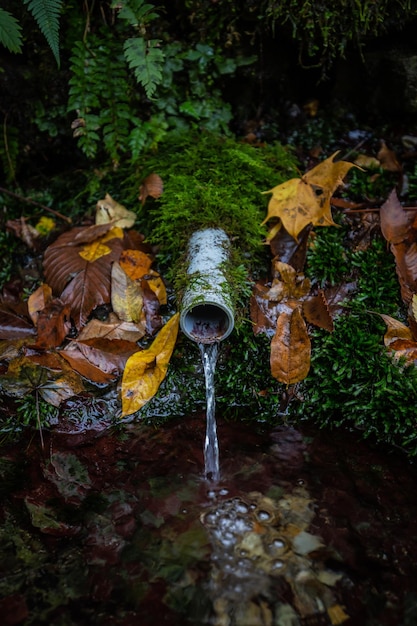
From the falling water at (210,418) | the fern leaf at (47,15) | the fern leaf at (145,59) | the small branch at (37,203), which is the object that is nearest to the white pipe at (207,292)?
the falling water at (210,418)

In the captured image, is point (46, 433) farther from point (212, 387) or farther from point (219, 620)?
point (219, 620)

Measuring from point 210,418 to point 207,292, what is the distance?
847 mm

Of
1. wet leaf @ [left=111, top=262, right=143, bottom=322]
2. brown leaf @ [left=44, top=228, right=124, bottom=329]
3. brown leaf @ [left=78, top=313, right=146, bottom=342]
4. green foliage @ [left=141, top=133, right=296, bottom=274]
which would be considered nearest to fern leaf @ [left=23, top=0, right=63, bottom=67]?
green foliage @ [left=141, top=133, right=296, bottom=274]

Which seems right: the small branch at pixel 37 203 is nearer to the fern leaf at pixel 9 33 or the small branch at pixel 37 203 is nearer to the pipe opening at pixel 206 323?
the fern leaf at pixel 9 33

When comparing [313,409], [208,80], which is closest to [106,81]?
[208,80]

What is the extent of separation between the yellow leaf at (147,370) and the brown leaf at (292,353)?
716 mm

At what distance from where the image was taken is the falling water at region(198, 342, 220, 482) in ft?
10.3

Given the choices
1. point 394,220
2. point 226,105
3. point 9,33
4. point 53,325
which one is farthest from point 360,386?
point 9,33

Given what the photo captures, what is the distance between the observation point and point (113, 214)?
4164 millimetres

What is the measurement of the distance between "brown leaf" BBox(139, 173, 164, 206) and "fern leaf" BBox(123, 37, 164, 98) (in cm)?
65

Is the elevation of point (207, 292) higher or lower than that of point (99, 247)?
higher

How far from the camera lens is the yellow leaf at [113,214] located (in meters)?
4.12

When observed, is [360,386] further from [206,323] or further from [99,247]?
[99,247]

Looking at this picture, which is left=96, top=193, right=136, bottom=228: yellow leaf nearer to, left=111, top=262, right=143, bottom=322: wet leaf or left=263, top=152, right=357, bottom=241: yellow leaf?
left=111, top=262, right=143, bottom=322: wet leaf
